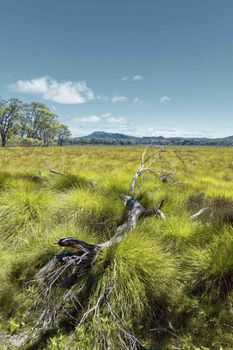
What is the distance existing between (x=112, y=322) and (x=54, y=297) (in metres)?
0.83

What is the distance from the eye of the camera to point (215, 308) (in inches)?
104

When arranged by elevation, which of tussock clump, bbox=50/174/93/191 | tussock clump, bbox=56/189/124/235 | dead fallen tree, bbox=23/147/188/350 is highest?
tussock clump, bbox=50/174/93/191

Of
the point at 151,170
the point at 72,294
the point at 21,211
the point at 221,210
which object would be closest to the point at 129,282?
the point at 72,294

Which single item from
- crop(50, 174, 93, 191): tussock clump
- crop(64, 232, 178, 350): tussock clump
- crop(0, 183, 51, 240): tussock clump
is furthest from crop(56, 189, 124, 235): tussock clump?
crop(64, 232, 178, 350): tussock clump

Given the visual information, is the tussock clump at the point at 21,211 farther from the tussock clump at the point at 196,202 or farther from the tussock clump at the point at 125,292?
the tussock clump at the point at 196,202

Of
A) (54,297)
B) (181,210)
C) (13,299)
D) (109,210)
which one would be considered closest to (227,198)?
(181,210)

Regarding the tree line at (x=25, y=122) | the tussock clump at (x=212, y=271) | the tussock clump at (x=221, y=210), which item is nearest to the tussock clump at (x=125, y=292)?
the tussock clump at (x=212, y=271)

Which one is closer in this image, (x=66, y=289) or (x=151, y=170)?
(x=66, y=289)

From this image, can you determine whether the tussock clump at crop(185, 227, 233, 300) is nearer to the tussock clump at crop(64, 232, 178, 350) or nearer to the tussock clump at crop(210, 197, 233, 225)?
the tussock clump at crop(64, 232, 178, 350)

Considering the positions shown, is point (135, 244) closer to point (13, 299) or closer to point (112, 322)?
point (112, 322)

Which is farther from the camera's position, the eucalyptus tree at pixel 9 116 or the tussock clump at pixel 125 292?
the eucalyptus tree at pixel 9 116

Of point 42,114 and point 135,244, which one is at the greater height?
point 42,114

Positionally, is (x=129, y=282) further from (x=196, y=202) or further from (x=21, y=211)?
(x=196, y=202)

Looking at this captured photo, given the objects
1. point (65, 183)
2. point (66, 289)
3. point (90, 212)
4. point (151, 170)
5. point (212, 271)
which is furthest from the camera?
point (151, 170)
